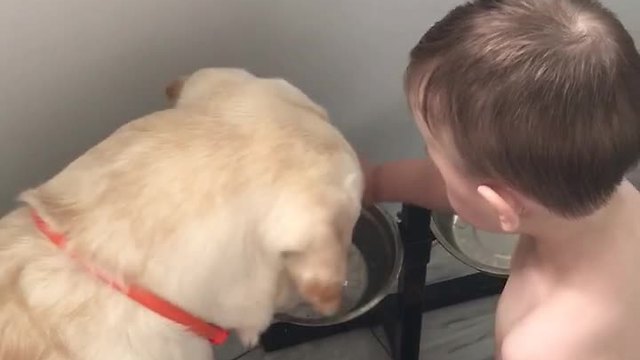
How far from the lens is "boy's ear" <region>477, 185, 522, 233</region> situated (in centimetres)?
94

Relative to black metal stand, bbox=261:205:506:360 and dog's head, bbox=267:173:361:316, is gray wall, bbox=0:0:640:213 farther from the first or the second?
dog's head, bbox=267:173:361:316

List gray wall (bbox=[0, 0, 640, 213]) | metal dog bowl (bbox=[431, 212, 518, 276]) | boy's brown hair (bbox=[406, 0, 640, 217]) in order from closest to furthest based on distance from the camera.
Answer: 1. boy's brown hair (bbox=[406, 0, 640, 217])
2. gray wall (bbox=[0, 0, 640, 213])
3. metal dog bowl (bbox=[431, 212, 518, 276])

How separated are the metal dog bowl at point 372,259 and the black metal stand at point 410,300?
28 millimetres

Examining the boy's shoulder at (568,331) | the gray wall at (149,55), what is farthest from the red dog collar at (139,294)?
the boy's shoulder at (568,331)

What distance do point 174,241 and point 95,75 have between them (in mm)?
334

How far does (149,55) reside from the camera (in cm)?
116

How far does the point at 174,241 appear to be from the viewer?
887mm

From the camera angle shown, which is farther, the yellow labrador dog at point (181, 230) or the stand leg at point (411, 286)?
the stand leg at point (411, 286)

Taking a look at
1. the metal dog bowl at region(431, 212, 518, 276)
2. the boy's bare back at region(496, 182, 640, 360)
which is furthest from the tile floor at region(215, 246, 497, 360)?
the boy's bare back at region(496, 182, 640, 360)

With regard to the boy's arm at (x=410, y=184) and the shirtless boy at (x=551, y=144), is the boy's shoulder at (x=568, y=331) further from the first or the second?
the boy's arm at (x=410, y=184)

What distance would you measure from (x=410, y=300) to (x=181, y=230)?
0.54 metres

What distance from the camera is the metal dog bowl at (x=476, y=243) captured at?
1.41 meters

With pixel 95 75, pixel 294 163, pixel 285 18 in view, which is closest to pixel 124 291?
pixel 294 163

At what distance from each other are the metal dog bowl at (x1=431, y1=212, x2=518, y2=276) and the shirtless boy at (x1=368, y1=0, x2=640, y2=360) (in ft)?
1.05
